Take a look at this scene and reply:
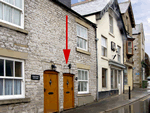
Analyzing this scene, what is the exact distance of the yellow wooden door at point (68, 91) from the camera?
11219mm

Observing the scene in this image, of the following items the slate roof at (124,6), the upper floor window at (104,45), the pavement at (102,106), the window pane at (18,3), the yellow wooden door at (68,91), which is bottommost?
the pavement at (102,106)

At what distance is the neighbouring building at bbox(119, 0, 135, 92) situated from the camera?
2453cm

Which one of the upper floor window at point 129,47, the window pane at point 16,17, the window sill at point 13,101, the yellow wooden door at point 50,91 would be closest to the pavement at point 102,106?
the yellow wooden door at point 50,91

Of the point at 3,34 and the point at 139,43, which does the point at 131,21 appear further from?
the point at 3,34

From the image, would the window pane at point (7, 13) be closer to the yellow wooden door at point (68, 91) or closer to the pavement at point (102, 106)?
the yellow wooden door at point (68, 91)

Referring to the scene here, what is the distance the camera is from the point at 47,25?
388 inches

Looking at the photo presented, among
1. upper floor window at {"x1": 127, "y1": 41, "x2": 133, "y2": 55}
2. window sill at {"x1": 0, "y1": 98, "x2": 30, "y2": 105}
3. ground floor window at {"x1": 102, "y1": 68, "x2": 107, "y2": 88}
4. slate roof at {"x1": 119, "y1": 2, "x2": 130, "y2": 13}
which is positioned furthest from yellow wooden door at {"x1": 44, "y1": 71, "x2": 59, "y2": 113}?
slate roof at {"x1": 119, "y1": 2, "x2": 130, "y2": 13}

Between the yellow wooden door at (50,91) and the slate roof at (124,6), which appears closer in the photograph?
the yellow wooden door at (50,91)

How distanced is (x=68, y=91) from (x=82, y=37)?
155 inches

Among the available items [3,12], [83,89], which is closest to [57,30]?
[3,12]

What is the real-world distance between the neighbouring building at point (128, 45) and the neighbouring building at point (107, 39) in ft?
9.53

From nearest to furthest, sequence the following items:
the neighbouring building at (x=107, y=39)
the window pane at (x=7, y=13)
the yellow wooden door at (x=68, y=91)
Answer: the window pane at (x=7, y=13) < the yellow wooden door at (x=68, y=91) < the neighbouring building at (x=107, y=39)

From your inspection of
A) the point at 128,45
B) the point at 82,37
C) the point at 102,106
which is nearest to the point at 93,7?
the point at 82,37

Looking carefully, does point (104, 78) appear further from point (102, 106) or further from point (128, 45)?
point (128, 45)
